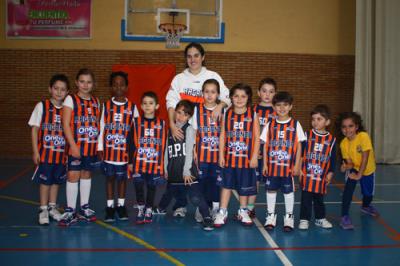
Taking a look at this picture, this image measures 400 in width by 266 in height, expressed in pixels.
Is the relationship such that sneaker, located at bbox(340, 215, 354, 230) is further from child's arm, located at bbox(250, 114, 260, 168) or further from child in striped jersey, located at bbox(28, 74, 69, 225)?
child in striped jersey, located at bbox(28, 74, 69, 225)

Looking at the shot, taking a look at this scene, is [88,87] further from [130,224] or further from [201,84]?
[130,224]

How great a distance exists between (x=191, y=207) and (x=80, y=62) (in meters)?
6.90

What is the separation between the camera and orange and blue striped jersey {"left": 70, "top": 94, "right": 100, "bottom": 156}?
16.5 feet

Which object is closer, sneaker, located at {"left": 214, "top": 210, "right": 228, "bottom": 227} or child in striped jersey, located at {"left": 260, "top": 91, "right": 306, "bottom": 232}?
child in striped jersey, located at {"left": 260, "top": 91, "right": 306, "bottom": 232}

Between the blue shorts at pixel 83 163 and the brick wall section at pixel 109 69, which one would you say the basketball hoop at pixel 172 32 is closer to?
the brick wall section at pixel 109 69

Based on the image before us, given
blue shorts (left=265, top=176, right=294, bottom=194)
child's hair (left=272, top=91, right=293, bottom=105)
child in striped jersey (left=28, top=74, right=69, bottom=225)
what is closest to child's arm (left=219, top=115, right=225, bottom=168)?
blue shorts (left=265, top=176, right=294, bottom=194)

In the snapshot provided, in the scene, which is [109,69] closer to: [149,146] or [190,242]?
[149,146]

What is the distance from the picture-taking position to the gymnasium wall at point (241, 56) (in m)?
11.6

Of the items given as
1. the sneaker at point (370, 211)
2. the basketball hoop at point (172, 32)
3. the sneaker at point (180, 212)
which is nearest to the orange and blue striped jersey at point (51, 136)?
the sneaker at point (180, 212)

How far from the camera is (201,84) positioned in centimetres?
536

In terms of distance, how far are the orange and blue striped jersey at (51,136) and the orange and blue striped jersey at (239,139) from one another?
192 cm

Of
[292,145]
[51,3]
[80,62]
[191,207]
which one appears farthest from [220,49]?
[292,145]

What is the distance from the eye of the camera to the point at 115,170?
512 cm

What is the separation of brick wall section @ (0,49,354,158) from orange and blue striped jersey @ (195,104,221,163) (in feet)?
22.5
